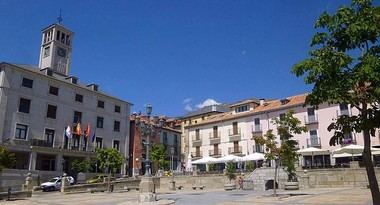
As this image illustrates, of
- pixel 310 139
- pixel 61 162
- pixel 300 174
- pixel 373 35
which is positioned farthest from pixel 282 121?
pixel 61 162

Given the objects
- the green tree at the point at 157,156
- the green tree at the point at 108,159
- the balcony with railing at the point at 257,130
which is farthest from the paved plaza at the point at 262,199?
the green tree at the point at 157,156

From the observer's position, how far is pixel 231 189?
32500 millimetres

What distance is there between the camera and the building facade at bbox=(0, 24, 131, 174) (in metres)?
40.2

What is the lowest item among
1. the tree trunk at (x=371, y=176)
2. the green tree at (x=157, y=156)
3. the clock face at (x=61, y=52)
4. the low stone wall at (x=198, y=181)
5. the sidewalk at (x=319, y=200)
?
the sidewalk at (x=319, y=200)

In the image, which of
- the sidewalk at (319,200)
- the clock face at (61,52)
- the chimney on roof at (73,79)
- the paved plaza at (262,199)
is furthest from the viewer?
the clock face at (61,52)

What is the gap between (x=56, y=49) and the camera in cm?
5841

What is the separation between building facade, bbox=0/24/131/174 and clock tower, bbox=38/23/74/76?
40 centimetres

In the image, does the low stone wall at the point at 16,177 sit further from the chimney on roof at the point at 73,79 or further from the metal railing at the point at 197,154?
the metal railing at the point at 197,154

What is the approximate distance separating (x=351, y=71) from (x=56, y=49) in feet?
189

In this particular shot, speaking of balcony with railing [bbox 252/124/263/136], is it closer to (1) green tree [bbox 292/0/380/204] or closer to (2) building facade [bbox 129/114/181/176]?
(2) building facade [bbox 129/114/181/176]

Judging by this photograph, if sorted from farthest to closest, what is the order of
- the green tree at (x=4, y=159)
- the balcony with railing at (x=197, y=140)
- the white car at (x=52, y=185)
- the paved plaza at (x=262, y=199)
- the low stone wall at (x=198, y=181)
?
the balcony with railing at (x=197, y=140), the low stone wall at (x=198, y=181), the white car at (x=52, y=185), the green tree at (x=4, y=159), the paved plaza at (x=262, y=199)

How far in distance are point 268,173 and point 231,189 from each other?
12.0ft

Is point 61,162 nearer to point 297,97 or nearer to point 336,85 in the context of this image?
point 297,97

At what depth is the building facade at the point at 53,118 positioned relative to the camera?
40.2m
